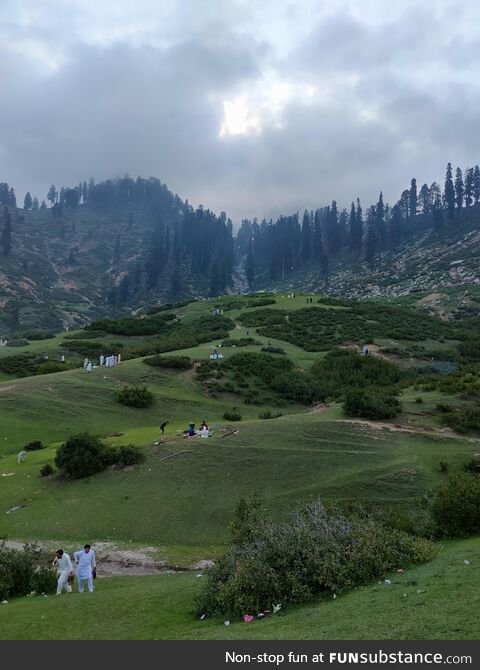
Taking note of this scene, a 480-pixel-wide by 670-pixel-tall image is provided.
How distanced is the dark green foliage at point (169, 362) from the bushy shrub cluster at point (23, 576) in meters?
32.9

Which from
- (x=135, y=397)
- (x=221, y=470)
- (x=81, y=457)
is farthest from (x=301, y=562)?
(x=135, y=397)

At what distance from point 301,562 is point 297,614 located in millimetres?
1560

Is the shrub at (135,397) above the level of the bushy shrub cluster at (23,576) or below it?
above

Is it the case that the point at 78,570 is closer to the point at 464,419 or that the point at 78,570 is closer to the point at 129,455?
the point at 129,455

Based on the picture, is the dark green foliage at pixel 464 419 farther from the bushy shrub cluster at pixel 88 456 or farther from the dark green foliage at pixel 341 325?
the dark green foliage at pixel 341 325

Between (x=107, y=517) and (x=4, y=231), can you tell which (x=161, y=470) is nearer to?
(x=107, y=517)

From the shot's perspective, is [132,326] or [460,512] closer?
[460,512]

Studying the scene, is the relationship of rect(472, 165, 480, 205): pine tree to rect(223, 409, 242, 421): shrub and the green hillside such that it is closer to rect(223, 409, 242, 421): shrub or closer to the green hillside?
the green hillside

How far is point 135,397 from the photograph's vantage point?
37.9 m

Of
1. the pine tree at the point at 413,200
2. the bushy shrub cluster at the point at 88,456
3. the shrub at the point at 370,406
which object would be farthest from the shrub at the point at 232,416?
the pine tree at the point at 413,200

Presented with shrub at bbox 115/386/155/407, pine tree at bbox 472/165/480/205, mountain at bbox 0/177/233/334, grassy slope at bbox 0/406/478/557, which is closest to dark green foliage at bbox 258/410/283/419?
shrub at bbox 115/386/155/407

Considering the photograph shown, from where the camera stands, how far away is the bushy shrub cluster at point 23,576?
46.2 ft

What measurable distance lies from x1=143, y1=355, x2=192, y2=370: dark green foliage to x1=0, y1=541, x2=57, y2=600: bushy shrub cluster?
3292 centimetres
